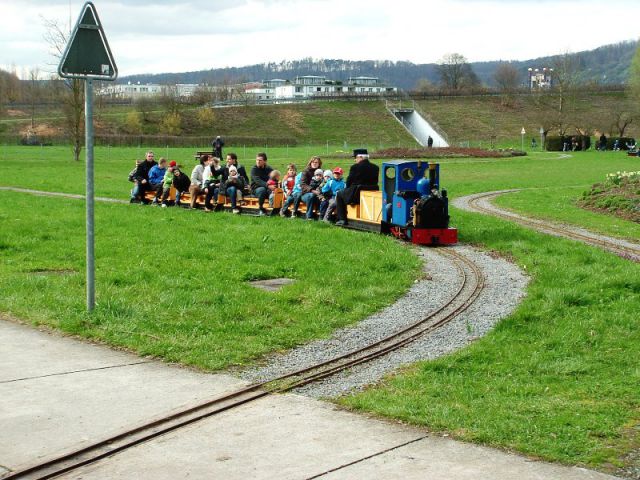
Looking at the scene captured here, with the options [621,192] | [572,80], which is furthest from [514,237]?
[572,80]

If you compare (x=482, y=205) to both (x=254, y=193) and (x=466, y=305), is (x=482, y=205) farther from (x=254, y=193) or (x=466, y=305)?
(x=466, y=305)

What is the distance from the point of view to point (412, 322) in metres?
10.9

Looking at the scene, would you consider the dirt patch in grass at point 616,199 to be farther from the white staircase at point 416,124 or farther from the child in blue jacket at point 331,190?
the white staircase at point 416,124

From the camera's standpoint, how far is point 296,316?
35.8ft

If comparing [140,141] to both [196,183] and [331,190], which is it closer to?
[196,183]

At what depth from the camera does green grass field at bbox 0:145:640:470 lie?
23.5ft

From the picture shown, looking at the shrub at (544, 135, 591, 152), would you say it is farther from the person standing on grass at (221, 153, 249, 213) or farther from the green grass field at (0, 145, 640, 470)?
the green grass field at (0, 145, 640, 470)

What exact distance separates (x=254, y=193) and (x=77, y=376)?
17.4 metres

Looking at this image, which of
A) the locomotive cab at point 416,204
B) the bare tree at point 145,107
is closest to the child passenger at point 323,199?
the locomotive cab at point 416,204

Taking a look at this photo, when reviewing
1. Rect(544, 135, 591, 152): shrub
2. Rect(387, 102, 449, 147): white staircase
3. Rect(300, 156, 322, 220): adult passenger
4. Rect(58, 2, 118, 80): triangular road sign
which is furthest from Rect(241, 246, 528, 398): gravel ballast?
Rect(387, 102, 449, 147): white staircase

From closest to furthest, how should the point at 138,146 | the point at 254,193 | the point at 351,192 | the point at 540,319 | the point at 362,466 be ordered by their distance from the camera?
the point at 362,466
the point at 540,319
the point at 351,192
the point at 254,193
the point at 138,146

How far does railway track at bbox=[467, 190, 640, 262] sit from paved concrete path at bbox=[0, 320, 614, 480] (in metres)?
10.9

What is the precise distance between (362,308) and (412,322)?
33.2 inches

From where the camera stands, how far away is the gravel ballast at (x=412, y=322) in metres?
8.38
